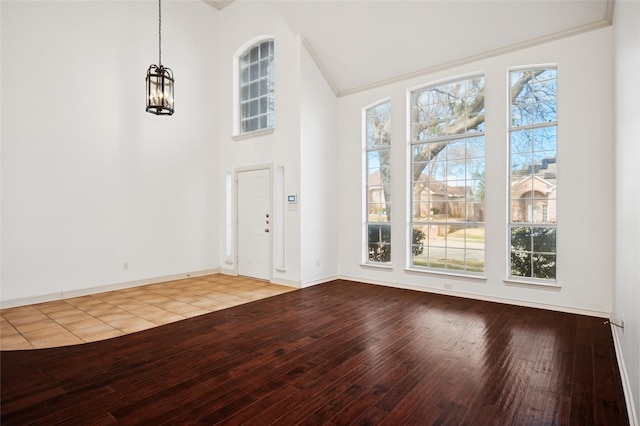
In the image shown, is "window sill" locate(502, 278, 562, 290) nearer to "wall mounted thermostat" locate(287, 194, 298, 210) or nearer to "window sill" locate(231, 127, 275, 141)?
"wall mounted thermostat" locate(287, 194, 298, 210)

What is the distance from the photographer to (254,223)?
20.9 feet

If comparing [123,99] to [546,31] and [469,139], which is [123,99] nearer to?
[469,139]

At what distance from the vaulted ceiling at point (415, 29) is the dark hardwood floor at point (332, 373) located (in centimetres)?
345

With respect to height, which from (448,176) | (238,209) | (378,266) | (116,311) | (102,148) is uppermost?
(102,148)

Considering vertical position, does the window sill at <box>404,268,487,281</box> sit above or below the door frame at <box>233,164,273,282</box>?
below

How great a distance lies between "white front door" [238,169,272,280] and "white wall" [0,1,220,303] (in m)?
0.70

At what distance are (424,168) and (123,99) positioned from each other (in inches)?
194

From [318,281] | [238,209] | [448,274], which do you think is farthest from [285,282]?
[448,274]

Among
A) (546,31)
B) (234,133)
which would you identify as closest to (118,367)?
(234,133)

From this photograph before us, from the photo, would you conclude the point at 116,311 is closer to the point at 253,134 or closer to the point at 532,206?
the point at 253,134

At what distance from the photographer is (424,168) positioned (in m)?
5.39

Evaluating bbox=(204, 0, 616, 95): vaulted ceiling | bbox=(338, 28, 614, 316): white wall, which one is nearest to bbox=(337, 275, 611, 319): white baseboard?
bbox=(338, 28, 614, 316): white wall

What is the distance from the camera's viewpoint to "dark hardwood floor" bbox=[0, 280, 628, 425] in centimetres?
206

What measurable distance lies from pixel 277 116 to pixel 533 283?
456cm
